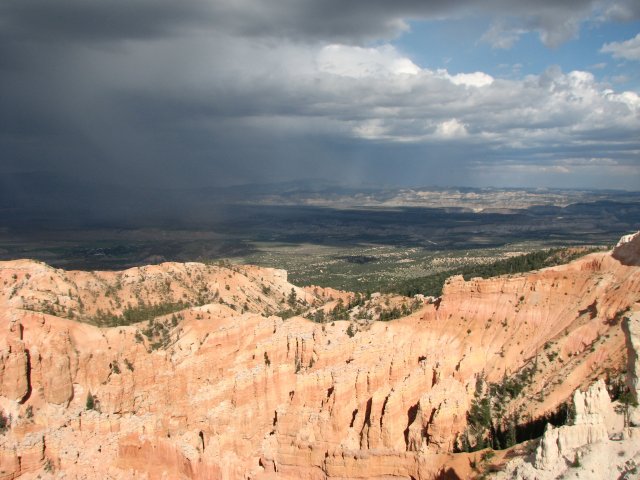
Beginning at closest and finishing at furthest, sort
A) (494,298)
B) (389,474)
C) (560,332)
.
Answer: (389,474)
(560,332)
(494,298)

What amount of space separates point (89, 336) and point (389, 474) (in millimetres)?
29714

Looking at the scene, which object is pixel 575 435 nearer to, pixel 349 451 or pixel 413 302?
pixel 349 451

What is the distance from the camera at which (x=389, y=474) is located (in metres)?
39.8

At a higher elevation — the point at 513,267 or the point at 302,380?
the point at 513,267

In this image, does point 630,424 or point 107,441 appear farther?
point 107,441

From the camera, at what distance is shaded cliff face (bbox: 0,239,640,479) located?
41938 mm

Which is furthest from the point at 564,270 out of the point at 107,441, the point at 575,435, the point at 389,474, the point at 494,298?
the point at 107,441

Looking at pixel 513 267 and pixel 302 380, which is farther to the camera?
pixel 513 267

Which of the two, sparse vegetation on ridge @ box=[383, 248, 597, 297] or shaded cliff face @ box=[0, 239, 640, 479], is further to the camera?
sparse vegetation on ridge @ box=[383, 248, 597, 297]

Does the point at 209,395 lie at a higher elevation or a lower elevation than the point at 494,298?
lower

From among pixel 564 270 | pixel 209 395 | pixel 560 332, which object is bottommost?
pixel 209 395

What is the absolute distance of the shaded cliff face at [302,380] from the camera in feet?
138

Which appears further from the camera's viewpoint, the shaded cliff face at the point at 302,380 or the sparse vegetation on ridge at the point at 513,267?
the sparse vegetation on ridge at the point at 513,267

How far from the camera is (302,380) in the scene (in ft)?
156
